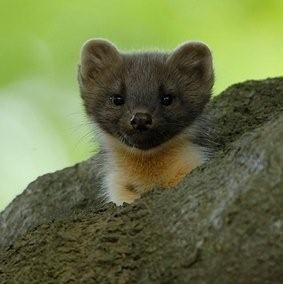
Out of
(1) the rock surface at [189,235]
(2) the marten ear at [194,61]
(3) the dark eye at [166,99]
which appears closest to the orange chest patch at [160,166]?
(3) the dark eye at [166,99]

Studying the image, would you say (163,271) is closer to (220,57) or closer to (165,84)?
(165,84)

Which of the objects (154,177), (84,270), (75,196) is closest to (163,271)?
(84,270)

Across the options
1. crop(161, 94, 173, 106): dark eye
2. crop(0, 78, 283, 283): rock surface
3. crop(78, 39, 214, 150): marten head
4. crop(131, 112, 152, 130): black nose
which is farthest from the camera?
crop(161, 94, 173, 106): dark eye

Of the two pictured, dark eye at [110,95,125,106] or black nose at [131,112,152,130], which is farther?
dark eye at [110,95,125,106]

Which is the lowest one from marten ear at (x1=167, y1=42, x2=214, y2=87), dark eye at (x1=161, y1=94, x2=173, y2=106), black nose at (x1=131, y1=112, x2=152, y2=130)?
black nose at (x1=131, y1=112, x2=152, y2=130)

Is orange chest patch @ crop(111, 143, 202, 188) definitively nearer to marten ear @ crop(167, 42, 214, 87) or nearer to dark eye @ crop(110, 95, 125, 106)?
dark eye @ crop(110, 95, 125, 106)

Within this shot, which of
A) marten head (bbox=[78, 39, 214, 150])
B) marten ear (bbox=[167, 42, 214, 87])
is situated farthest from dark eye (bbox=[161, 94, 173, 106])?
marten ear (bbox=[167, 42, 214, 87])

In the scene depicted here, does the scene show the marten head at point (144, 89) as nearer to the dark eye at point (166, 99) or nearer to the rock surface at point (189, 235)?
the dark eye at point (166, 99)
